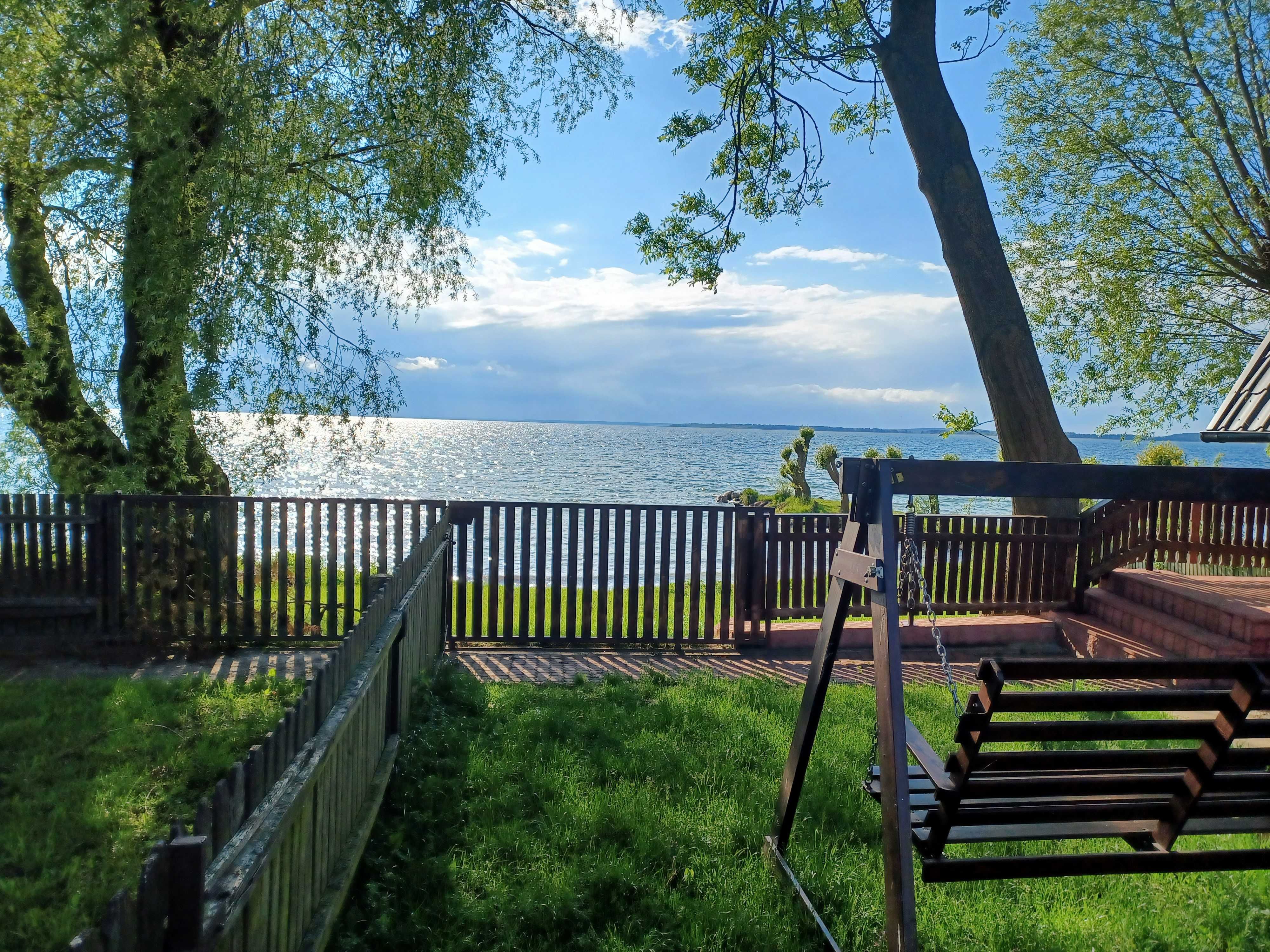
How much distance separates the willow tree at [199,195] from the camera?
8.38 meters

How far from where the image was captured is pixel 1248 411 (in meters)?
5.12

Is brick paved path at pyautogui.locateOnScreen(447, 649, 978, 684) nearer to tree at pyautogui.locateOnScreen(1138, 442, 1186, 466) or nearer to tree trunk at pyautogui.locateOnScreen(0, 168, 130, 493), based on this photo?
tree trunk at pyautogui.locateOnScreen(0, 168, 130, 493)

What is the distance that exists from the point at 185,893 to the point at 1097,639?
8882 millimetres

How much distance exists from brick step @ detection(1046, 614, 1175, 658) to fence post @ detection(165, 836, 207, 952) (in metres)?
8.13

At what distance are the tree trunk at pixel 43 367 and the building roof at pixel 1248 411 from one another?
9994 millimetres

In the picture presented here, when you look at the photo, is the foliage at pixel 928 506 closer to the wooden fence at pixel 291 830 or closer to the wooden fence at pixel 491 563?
the wooden fence at pixel 491 563

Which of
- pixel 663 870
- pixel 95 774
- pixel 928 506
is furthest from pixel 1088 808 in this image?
pixel 928 506

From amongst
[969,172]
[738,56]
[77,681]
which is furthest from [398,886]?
[738,56]

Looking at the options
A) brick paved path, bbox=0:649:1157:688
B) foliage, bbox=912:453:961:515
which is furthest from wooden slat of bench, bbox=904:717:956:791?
foliage, bbox=912:453:961:515

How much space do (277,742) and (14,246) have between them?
30.7ft

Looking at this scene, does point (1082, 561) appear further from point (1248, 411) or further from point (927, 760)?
point (927, 760)

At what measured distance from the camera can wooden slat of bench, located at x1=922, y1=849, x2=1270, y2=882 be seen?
2922mm

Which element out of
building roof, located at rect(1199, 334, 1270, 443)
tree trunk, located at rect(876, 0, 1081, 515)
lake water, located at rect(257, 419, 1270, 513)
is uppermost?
tree trunk, located at rect(876, 0, 1081, 515)

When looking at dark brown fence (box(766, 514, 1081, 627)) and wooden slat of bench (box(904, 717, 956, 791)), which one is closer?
wooden slat of bench (box(904, 717, 956, 791))
